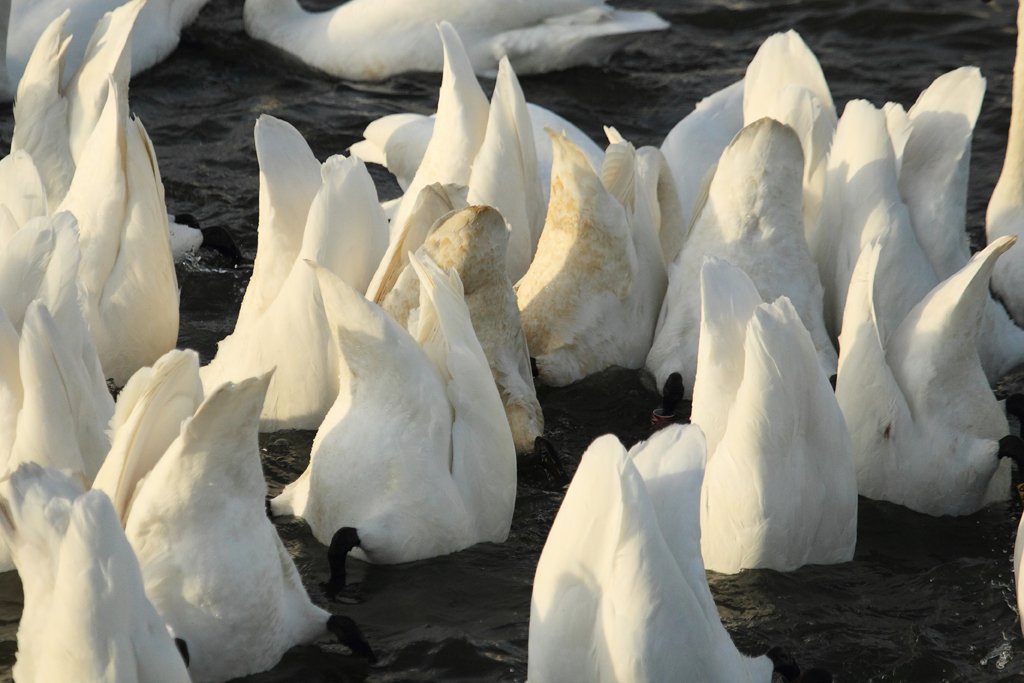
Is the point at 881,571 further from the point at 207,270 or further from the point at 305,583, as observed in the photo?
the point at 207,270

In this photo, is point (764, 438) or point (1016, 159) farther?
point (1016, 159)

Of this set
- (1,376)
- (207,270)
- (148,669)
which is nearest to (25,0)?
(207,270)

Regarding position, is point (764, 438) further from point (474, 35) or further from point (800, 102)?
point (474, 35)

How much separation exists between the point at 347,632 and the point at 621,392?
2034mm

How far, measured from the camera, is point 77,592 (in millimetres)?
3451

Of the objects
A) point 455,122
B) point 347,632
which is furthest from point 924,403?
point 455,122

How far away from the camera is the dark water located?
457cm

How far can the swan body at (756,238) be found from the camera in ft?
19.2

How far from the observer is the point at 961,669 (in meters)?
4.48

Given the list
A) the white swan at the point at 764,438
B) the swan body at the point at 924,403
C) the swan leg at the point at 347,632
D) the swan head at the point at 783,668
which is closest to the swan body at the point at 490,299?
the white swan at the point at 764,438

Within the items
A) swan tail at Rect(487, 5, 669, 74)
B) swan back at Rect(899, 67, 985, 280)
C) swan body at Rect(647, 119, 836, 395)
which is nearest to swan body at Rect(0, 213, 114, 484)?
swan body at Rect(647, 119, 836, 395)

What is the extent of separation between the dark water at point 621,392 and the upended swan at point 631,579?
64 centimetres

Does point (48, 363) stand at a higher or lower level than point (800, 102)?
lower

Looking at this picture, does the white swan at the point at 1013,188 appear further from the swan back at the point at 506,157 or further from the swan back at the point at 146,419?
the swan back at the point at 146,419
